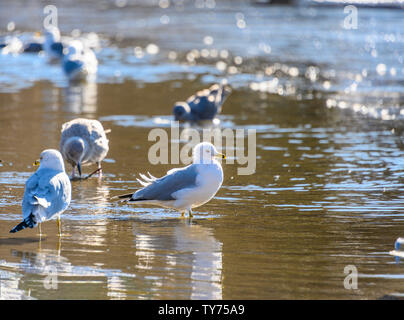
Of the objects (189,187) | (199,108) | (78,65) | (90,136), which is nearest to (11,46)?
(78,65)

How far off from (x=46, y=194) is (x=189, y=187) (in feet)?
5.35

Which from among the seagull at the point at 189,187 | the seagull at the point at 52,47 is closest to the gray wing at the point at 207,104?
the seagull at the point at 189,187

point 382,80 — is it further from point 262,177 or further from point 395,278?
point 395,278

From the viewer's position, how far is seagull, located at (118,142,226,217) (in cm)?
909

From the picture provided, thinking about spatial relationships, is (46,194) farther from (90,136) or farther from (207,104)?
(207,104)


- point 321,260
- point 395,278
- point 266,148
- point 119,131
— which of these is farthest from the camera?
point 119,131

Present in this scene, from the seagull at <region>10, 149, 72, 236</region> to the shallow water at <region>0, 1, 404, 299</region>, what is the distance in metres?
0.24

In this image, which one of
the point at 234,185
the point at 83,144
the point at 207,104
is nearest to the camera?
the point at 234,185

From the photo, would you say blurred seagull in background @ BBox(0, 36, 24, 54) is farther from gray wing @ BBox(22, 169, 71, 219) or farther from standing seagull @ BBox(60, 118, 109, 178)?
gray wing @ BBox(22, 169, 71, 219)

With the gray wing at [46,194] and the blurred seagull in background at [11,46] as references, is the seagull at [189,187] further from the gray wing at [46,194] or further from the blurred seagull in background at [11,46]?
the blurred seagull in background at [11,46]

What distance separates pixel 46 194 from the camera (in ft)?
26.9

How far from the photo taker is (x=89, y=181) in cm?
1106

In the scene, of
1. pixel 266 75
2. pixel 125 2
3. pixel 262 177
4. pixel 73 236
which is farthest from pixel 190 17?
pixel 73 236

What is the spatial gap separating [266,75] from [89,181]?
11.6 m
